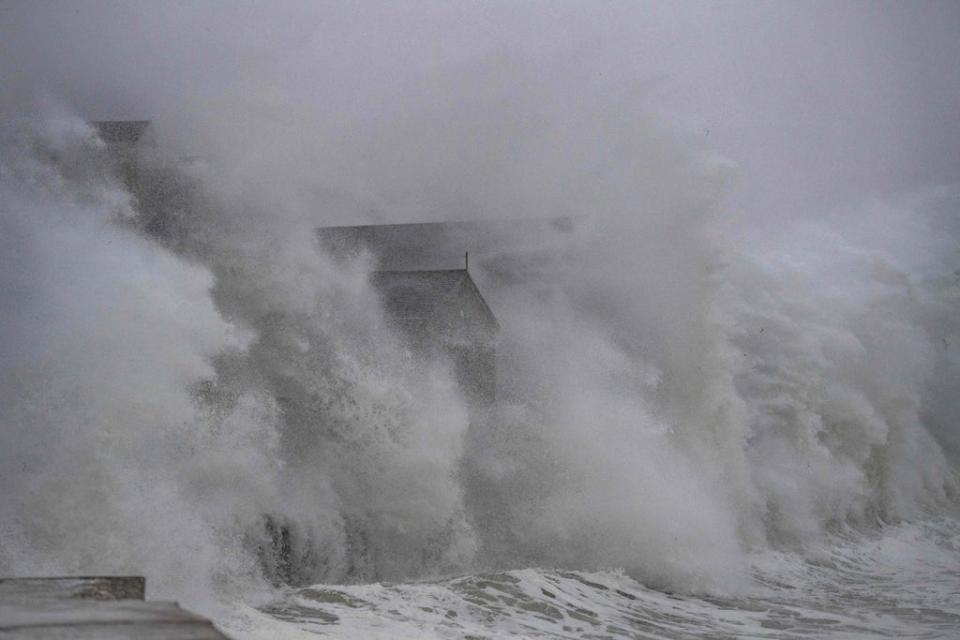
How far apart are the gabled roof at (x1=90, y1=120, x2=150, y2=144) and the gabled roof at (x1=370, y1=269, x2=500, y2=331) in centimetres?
670

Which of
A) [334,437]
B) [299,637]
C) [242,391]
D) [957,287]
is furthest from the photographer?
[957,287]

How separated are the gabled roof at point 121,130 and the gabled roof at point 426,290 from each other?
6.70 metres

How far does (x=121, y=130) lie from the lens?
44.1 ft

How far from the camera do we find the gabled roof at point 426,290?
2055 cm

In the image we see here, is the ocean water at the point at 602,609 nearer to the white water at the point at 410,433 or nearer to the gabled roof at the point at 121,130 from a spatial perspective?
the white water at the point at 410,433

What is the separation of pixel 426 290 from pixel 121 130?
987cm

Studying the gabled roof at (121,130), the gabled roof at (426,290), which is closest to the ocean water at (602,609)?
the gabled roof at (121,130)

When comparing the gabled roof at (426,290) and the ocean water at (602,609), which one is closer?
the ocean water at (602,609)

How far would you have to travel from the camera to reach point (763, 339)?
19.3 metres

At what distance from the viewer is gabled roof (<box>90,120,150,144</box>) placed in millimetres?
12320

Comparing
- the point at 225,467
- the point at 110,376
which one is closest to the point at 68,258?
the point at 110,376

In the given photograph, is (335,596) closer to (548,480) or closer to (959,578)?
(548,480)

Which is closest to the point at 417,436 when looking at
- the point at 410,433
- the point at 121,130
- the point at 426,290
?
the point at 410,433

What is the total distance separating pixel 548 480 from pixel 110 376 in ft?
21.2
